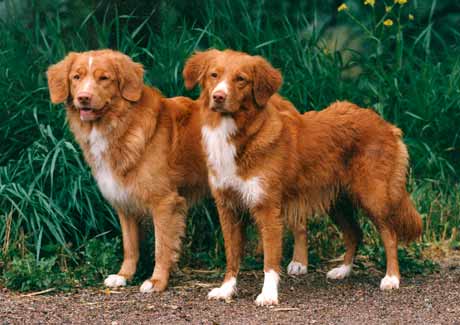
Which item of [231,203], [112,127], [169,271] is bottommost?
[169,271]

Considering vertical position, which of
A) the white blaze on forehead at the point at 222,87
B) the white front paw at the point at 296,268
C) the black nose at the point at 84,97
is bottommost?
the white front paw at the point at 296,268

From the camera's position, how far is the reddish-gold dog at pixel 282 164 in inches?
223

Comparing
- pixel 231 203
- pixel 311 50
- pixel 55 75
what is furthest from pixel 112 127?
pixel 311 50

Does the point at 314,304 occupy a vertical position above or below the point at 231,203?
below

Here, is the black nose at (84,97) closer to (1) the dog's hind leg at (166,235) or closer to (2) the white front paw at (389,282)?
(1) the dog's hind leg at (166,235)

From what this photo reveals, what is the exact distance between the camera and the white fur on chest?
5.67 metres

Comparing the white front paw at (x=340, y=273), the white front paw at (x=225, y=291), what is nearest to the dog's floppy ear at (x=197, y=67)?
the white front paw at (x=225, y=291)

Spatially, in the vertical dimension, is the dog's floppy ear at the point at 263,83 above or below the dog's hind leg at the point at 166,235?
above

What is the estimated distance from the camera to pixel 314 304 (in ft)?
18.8

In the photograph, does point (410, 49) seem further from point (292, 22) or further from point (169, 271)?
point (169, 271)

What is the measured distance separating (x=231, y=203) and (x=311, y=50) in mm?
2525

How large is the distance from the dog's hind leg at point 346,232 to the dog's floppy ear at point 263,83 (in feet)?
3.97

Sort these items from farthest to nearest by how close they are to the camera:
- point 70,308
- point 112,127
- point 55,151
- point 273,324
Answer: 1. point 55,151
2. point 112,127
3. point 70,308
4. point 273,324

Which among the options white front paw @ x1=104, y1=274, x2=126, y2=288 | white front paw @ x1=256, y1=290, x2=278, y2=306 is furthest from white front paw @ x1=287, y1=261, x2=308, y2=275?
white front paw @ x1=104, y1=274, x2=126, y2=288
